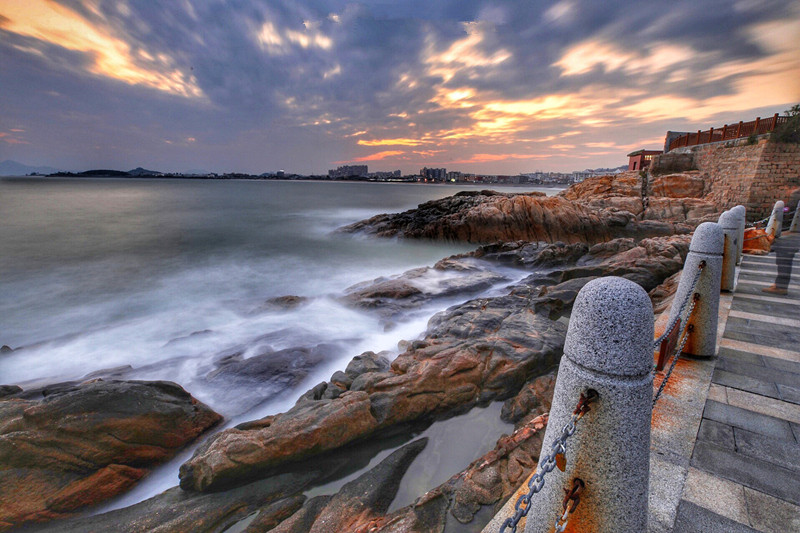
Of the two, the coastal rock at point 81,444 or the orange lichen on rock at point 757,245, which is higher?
the orange lichen on rock at point 757,245

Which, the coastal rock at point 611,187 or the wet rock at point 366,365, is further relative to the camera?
the coastal rock at point 611,187

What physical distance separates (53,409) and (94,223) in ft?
148

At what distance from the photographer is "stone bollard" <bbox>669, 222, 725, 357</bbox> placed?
3900 millimetres

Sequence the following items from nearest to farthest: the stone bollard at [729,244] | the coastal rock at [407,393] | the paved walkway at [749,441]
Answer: the paved walkway at [749,441], the coastal rock at [407,393], the stone bollard at [729,244]

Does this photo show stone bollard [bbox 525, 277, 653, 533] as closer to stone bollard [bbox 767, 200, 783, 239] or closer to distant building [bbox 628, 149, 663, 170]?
stone bollard [bbox 767, 200, 783, 239]

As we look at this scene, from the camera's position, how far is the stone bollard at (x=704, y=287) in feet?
12.8

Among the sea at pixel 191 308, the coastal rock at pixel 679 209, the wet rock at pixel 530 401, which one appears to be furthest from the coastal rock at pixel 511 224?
the wet rock at pixel 530 401

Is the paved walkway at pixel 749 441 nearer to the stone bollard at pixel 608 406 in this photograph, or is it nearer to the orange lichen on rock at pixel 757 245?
the stone bollard at pixel 608 406

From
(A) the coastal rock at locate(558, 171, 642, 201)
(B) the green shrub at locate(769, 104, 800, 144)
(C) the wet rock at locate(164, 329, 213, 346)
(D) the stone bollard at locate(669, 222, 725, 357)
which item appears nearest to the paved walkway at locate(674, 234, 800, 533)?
(D) the stone bollard at locate(669, 222, 725, 357)

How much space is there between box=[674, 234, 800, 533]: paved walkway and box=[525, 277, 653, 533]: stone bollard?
1.12 metres

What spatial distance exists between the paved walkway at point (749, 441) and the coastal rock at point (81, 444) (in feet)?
21.6

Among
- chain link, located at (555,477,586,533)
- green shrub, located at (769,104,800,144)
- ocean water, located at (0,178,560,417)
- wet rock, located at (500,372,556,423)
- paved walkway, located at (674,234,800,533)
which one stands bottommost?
ocean water, located at (0,178,560,417)

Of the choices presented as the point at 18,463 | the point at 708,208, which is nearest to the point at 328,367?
the point at 18,463

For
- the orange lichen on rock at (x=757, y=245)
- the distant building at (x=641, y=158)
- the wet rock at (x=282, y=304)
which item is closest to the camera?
the orange lichen on rock at (x=757, y=245)
